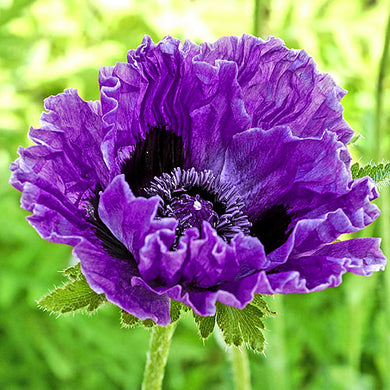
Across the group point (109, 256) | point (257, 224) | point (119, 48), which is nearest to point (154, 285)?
point (109, 256)

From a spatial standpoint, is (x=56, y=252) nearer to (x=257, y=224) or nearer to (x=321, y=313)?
(x=321, y=313)

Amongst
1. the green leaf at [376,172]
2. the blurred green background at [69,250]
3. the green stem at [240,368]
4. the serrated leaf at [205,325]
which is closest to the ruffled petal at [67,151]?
the serrated leaf at [205,325]

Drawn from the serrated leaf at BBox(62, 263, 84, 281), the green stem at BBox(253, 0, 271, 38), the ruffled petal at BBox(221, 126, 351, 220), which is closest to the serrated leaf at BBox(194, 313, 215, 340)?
the serrated leaf at BBox(62, 263, 84, 281)

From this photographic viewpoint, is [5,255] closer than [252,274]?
No

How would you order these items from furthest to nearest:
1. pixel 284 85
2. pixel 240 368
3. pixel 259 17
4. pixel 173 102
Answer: pixel 259 17
pixel 240 368
pixel 173 102
pixel 284 85

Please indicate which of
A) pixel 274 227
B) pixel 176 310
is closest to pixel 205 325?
pixel 176 310

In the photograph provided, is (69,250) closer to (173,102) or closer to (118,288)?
(173,102)
